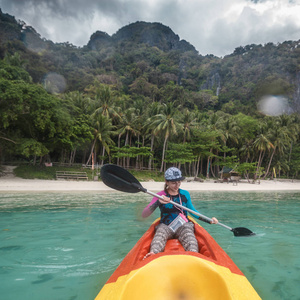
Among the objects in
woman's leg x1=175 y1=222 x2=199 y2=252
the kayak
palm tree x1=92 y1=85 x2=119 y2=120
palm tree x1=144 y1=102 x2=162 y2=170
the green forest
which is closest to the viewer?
the kayak

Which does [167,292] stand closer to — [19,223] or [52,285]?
[52,285]

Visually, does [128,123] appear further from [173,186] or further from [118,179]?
[173,186]

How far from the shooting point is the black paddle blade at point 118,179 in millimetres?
4023

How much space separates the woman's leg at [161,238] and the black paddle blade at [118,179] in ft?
3.55

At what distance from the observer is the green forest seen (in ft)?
65.2

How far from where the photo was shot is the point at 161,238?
2871 mm

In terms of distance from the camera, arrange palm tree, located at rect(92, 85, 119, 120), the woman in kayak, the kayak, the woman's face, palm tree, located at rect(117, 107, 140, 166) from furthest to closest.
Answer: palm tree, located at rect(117, 107, 140, 166), palm tree, located at rect(92, 85, 119, 120), the woman's face, the woman in kayak, the kayak

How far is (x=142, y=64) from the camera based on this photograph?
78.2 metres

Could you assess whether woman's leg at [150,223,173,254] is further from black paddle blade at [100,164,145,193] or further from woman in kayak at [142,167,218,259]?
black paddle blade at [100,164,145,193]

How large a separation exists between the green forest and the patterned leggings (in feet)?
55.5

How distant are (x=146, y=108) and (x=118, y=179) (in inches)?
1422

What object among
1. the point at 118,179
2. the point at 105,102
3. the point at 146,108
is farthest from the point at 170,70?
the point at 118,179

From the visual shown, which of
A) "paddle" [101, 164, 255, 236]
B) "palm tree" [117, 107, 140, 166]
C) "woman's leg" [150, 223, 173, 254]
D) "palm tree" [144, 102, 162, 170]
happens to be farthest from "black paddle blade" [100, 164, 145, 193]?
"palm tree" [117, 107, 140, 166]

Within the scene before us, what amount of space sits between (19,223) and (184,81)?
85514 millimetres
